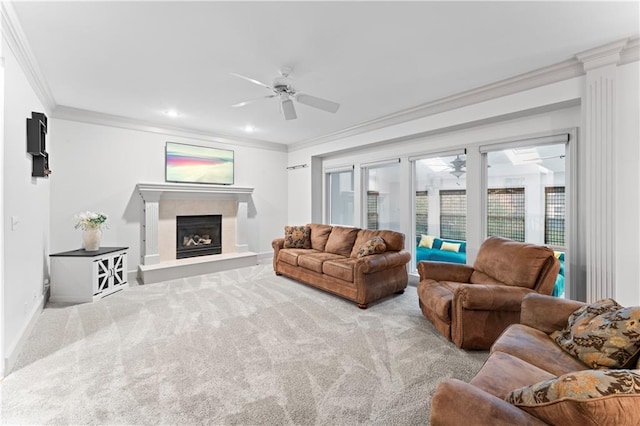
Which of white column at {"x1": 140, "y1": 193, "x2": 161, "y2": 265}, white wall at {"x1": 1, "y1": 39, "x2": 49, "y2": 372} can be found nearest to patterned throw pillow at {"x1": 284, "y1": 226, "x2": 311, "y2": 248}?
white column at {"x1": 140, "y1": 193, "x2": 161, "y2": 265}

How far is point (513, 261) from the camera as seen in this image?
2738mm

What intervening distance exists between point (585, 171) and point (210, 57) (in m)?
3.90

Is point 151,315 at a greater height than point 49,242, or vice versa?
point 49,242

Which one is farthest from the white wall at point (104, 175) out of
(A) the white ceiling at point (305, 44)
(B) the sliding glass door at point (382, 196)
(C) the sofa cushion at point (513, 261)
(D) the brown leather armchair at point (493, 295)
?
(C) the sofa cushion at point (513, 261)

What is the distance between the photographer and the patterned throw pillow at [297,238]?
16.9 ft

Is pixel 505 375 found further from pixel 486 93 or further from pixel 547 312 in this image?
pixel 486 93

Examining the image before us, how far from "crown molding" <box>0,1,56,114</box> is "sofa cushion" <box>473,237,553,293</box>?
4.59 metres

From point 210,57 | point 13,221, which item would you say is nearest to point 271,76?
point 210,57

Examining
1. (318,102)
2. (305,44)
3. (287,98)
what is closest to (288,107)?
(287,98)

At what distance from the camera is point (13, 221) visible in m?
2.40

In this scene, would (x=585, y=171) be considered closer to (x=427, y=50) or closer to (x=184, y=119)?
(x=427, y=50)

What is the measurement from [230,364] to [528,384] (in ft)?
6.47

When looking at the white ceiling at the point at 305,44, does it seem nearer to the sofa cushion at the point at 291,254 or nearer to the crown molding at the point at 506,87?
the crown molding at the point at 506,87

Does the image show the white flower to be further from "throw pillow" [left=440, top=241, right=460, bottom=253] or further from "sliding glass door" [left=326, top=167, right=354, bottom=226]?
"throw pillow" [left=440, top=241, right=460, bottom=253]
